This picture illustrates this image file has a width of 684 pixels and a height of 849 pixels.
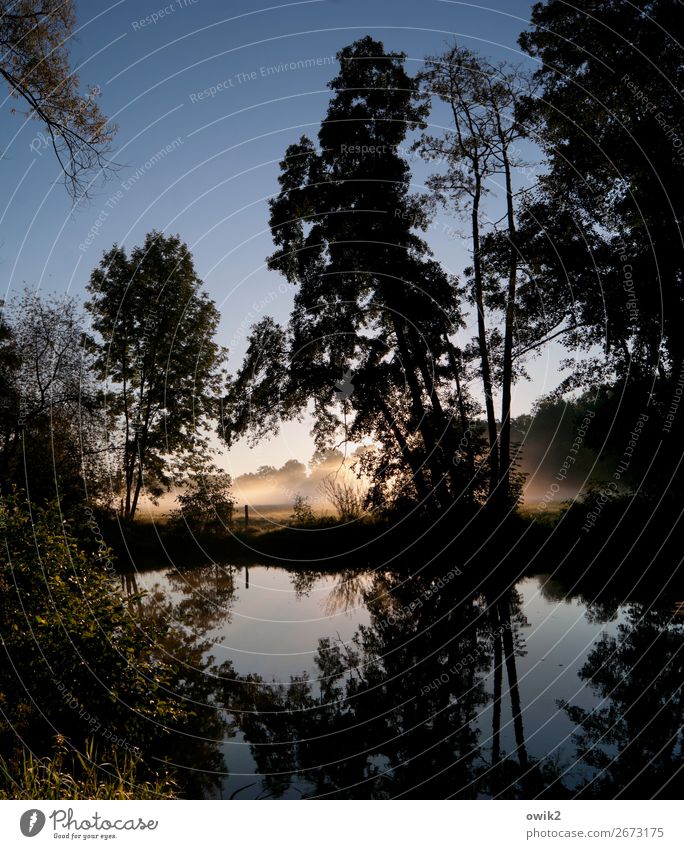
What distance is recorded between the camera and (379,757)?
9219mm

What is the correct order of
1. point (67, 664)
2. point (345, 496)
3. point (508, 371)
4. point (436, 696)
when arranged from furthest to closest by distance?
point (345, 496)
point (508, 371)
point (436, 696)
point (67, 664)

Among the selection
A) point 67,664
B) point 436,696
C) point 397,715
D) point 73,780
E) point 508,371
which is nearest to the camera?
point 73,780

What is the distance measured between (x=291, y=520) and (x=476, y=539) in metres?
12.3

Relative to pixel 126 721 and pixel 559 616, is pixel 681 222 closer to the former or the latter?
pixel 559 616

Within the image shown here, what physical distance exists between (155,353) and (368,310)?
13232 mm

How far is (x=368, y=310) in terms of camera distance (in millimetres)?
26609

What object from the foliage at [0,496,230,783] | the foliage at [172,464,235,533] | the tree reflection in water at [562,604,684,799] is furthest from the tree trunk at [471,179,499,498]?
the foliage at [0,496,230,783]

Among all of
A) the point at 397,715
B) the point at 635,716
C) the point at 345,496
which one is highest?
the point at 345,496

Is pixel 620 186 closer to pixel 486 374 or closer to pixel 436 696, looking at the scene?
pixel 486 374

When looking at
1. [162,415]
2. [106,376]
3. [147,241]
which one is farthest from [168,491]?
[147,241]

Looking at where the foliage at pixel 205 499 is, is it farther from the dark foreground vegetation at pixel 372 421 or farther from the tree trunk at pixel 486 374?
the tree trunk at pixel 486 374

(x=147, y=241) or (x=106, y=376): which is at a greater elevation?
(x=147, y=241)

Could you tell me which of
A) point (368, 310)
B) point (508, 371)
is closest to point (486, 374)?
point (508, 371)
